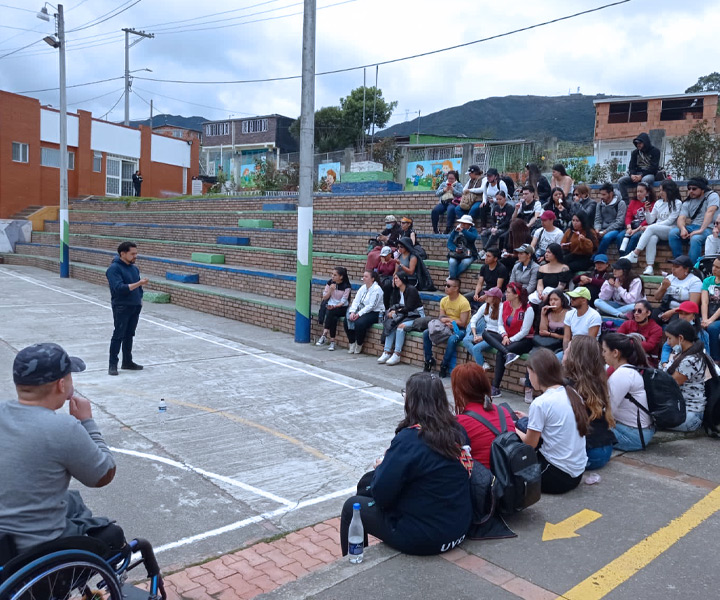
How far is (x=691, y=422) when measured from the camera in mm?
6031

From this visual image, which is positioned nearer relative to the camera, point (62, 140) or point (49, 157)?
point (62, 140)

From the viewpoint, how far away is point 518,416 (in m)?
5.18

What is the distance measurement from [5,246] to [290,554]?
29.9 meters

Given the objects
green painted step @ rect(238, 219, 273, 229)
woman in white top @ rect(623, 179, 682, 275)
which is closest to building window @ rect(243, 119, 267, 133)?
green painted step @ rect(238, 219, 273, 229)

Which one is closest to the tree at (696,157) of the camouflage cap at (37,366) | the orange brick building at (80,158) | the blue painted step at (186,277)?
the blue painted step at (186,277)

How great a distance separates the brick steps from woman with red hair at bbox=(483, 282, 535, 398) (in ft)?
0.68

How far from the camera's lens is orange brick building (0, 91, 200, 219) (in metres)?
30.1

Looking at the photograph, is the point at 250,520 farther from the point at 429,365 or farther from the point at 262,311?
the point at 262,311

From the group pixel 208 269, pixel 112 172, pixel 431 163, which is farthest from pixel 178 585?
pixel 112 172

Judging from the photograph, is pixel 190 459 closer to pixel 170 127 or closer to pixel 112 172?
pixel 112 172

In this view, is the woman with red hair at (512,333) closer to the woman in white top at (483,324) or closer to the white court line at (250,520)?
the woman in white top at (483,324)

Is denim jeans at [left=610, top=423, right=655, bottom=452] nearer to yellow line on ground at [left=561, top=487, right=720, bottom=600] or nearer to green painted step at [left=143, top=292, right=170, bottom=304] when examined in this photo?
yellow line on ground at [left=561, top=487, right=720, bottom=600]

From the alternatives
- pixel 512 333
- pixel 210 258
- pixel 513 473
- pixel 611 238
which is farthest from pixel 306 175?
pixel 513 473

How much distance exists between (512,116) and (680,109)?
318 feet
